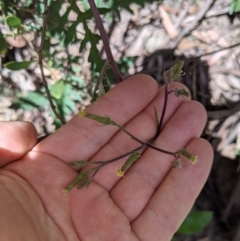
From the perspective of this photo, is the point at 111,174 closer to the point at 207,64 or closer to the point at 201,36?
the point at 207,64

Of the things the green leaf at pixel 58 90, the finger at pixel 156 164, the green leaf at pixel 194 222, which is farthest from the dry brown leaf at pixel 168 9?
the green leaf at pixel 194 222

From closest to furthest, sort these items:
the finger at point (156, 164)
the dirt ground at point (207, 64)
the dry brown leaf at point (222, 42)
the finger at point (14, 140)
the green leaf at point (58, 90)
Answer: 1. the finger at point (14, 140)
2. the finger at point (156, 164)
3. the green leaf at point (58, 90)
4. the dirt ground at point (207, 64)
5. the dry brown leaf at point (222, 42)

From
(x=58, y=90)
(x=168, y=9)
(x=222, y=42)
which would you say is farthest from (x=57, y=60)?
(x=222, y=42)

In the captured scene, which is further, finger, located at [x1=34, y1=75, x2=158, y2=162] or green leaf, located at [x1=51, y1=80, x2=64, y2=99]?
green leaf, located at [x1=51, y1=80, x2=64, y2=99]

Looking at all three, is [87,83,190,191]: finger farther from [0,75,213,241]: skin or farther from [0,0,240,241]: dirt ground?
[0,0,240,241]: dirt ground

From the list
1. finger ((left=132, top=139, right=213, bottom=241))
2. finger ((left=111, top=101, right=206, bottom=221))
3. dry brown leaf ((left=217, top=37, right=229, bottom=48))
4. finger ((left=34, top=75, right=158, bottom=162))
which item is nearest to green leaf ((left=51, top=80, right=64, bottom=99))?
finger ((left=34, top=75, right=158, bottom=162))

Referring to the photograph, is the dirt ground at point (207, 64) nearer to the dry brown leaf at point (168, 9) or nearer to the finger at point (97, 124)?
the dry brown leaf at point (168, 9)

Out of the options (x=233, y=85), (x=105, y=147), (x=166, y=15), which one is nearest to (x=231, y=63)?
(x=233, y=85)
